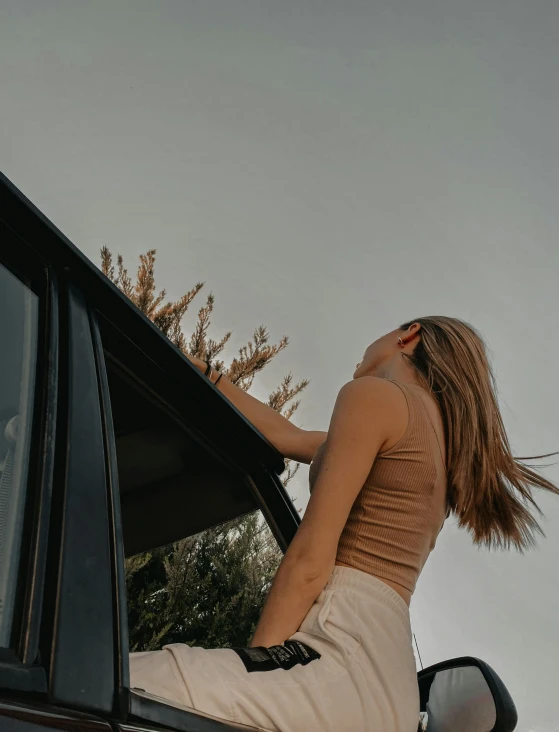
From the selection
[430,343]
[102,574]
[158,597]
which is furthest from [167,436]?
[430,343]

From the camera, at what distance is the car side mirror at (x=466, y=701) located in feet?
4.90

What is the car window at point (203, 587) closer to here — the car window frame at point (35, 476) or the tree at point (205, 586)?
the tree at point (205, 586)

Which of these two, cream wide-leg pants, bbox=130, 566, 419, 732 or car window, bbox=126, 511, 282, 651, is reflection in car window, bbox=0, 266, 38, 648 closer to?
cream wide-leg pants, bbox=130, 566, 419, 732

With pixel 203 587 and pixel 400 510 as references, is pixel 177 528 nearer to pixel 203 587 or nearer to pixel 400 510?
pixel 203 587

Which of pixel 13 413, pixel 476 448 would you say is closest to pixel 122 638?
pixel 13 413

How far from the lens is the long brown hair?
1996 mm

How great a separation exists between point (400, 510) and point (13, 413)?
108 centimetres

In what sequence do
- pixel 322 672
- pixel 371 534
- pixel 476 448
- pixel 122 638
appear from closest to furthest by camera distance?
pixel 122 638 → pixel 322 672 → pixel 371 534 → pixel 476 448

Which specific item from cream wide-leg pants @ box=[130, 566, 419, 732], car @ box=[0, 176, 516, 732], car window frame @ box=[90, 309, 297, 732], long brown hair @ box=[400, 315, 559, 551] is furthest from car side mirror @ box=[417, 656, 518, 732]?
car window frame @ box=[90, 309, 297, 732]

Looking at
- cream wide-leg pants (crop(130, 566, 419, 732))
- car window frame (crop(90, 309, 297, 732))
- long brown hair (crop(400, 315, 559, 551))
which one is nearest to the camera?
car window frame (crop(90, 309, 297, 732))

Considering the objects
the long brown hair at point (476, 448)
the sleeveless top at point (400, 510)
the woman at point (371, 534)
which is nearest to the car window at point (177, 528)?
the woman at point (371, 534)

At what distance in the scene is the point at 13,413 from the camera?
963 millimetres

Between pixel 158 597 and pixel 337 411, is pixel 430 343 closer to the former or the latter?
pixel 337 411

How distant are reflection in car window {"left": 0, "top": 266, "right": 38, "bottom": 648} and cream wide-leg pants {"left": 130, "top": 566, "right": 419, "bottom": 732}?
366 millimetres
